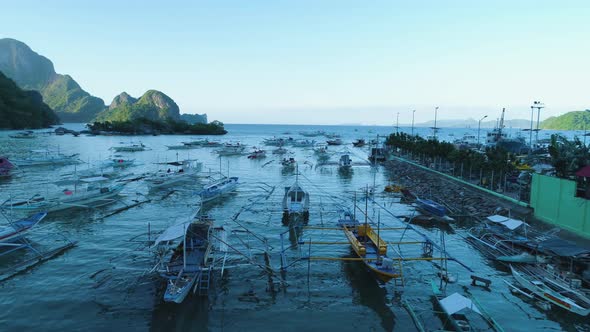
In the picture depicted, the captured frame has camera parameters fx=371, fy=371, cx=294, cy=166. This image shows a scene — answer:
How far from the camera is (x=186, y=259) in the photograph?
1959cm

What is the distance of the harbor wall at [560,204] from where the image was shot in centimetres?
2419

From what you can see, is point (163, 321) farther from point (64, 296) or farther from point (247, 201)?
point (247, 201)

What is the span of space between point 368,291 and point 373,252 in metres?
2.78

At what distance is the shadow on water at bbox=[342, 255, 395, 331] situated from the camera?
55.8ft

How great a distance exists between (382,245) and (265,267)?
6.56 metres

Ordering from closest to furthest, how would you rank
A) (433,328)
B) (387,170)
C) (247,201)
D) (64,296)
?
(433,328)
(64,296)
(247,201)
(387,170)

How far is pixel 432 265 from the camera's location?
906 inches

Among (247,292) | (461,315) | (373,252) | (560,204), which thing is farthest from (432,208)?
(247,292)

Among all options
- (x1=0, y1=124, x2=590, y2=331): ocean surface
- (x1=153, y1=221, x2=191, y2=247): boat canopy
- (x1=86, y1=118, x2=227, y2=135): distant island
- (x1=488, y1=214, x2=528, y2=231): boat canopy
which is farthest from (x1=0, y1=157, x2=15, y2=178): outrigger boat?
(x1=86, y1=118, x2=227, y2=135): distant island

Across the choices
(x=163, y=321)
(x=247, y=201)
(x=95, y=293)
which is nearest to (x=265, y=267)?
(x=163, y=321)

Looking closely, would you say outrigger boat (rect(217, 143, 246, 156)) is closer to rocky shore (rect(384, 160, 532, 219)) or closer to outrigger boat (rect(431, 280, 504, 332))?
rocky shore (rect(384, 160, 532, 219))

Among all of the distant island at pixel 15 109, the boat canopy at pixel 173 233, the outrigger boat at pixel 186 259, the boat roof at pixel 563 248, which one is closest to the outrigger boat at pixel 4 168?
the outrigger boat at pixel 186 259

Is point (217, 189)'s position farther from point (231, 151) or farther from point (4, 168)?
point (231, 151)

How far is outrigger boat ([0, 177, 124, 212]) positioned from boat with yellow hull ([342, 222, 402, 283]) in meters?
25.8
